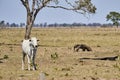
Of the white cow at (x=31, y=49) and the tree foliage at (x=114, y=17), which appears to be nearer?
the white cow at (x=31, y=49)

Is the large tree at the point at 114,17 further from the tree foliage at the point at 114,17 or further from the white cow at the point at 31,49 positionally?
the white cow at the point at 31,49

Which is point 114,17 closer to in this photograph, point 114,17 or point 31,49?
point 114,17

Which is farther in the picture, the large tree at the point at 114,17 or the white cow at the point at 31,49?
the large tree at the point at 114,17

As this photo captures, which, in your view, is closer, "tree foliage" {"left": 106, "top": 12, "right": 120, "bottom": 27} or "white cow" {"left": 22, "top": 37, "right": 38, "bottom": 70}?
"white cow" {"left": 22, "top": 37, "right": 38, "bottom": 70}

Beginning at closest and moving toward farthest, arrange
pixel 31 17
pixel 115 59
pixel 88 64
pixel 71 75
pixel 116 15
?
1. pixel 71 75
2. pixel 88 64
3. pixel 115 59
4. pixel 31 17
5. pixel 116 15

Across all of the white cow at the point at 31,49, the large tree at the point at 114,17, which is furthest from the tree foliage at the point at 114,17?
the white cow at the point at 31,49

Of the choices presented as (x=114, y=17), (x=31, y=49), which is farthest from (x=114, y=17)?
(x=31, y=49)

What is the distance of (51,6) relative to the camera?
4231 centimetres

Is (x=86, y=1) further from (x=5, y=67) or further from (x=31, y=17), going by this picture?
(x=5, y=67)

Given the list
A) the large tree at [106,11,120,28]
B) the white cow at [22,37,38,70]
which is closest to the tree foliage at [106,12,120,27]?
the large tree at [106,11,120,28]

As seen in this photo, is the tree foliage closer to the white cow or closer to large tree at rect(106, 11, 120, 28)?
large tree at rect(106, 11, 120, 28)

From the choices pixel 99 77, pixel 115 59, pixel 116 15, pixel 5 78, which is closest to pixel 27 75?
pixel 5 78

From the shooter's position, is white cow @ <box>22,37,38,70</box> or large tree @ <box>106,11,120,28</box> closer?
white cow @ <box>22,37,38,70</box>

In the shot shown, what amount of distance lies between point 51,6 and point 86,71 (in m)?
19.2
